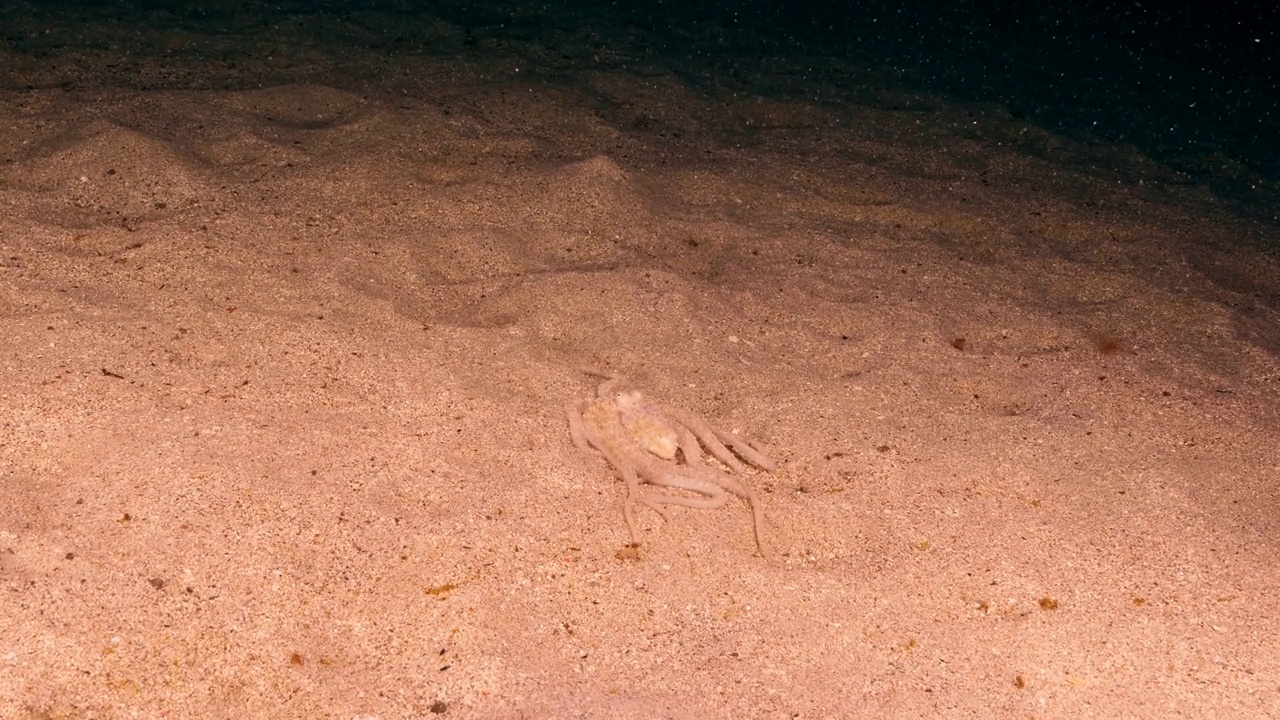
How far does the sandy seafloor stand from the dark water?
2.25ft

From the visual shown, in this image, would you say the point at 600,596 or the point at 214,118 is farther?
the point at 214,118

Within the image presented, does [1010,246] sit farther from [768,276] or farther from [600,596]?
[600,596]

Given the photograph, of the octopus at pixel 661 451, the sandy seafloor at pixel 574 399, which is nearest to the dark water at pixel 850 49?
the sandy seafloor at pixel 574 399

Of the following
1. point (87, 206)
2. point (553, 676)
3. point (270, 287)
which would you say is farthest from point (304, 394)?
point (87, 206)

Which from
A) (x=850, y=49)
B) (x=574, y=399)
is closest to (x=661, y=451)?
(x=574, y=399)

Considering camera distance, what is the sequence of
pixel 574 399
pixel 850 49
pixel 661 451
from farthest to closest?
pixel 850 49 < pixel 574 399 < pixel 661 451

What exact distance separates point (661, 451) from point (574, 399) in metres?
0.33

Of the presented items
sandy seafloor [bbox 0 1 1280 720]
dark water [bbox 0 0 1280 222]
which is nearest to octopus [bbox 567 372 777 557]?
sandy seafloor [bbox 0 1 1280 720]

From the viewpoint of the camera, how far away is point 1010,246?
3.99 metres

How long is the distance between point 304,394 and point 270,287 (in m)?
0.64

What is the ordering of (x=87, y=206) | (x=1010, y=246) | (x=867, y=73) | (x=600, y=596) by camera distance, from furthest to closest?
1. (x=867, y=73)
2. (x=1010, y=246)
3. (x=87, y=206)
4. (x=600, y=596)

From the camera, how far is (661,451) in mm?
2600

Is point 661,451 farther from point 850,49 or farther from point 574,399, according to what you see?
point 850,49

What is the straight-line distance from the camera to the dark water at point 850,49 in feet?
17.5
